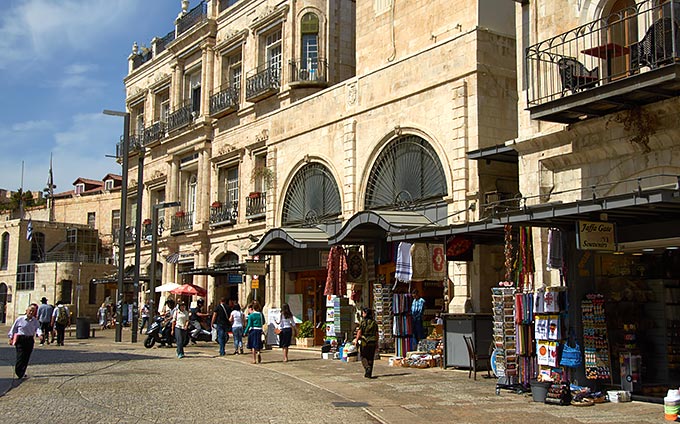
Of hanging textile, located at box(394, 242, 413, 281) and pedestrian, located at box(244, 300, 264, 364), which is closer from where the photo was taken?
hanging textile, located at box(394, 242, 413, 281)

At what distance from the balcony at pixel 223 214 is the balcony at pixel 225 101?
13.3ft

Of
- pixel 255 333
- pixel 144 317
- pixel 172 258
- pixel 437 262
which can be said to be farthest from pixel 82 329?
pixel 437 262

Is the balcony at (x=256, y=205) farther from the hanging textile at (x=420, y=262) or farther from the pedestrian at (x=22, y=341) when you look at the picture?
the pedestrian at (x=22, y=341)

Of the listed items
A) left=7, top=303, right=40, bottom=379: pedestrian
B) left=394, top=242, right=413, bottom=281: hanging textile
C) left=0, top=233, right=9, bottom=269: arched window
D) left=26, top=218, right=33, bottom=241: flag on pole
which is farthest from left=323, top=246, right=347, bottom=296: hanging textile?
left=0, top=233, right=9, bottom=269: arched window

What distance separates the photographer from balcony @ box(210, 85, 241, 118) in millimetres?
32625

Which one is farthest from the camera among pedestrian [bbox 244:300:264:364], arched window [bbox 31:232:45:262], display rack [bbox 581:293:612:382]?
arched window [bbox 31:232:45:262]

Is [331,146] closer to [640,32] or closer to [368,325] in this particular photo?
[368,325]

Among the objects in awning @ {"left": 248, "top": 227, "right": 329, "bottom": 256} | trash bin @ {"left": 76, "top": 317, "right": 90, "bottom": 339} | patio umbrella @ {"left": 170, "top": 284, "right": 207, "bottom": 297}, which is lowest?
trash bin @ {"left": 76, "top": 317, "right": 90, "bottom": 339}

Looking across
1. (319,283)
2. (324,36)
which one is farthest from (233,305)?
(324,36)

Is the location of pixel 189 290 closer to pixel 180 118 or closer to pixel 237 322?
pixel 180 118

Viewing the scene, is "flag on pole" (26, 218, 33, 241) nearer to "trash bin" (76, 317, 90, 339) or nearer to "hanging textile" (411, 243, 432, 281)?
"trash bin" (76, 317, 90, 339)

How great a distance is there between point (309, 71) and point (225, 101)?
563 centimetres

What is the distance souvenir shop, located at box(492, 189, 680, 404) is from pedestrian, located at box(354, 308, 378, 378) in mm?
2817

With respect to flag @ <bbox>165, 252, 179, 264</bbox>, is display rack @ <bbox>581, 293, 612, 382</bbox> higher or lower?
lower
